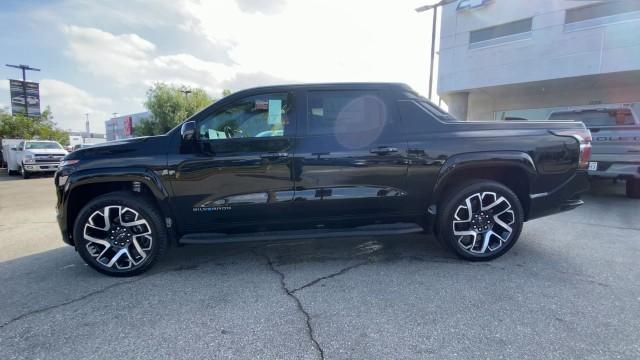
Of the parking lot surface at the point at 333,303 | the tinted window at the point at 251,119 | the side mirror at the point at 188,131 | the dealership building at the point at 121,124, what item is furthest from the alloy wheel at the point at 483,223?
the dealership building at the point at 121,124

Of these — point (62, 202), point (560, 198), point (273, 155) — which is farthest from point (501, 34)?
point (62, 202)

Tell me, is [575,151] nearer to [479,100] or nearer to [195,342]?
[195,342]

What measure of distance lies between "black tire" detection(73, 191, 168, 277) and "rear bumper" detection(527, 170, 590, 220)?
3939mm

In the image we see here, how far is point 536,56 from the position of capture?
14.1m

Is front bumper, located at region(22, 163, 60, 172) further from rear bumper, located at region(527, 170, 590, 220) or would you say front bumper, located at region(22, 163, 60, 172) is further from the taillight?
the taillight

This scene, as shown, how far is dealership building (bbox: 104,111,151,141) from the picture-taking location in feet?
152

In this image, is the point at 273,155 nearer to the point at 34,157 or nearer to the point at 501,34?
the point at 34,157

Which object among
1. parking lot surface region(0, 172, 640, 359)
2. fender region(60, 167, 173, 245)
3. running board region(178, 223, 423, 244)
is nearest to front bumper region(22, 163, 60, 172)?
parking lot surface region(0, 172, 640, 359)

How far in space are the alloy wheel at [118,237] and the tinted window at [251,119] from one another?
1.09m

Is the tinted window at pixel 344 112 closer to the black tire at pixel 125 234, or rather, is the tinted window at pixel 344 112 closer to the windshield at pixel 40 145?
the black tire at pixel 125 234

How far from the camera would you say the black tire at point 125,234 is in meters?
3.17

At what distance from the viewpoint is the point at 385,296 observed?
2.77m

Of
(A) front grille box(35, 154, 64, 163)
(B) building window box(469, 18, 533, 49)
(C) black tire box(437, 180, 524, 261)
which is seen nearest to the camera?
(C) black tire box(437, 180, 524, 261)

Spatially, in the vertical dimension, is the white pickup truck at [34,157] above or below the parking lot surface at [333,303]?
above
